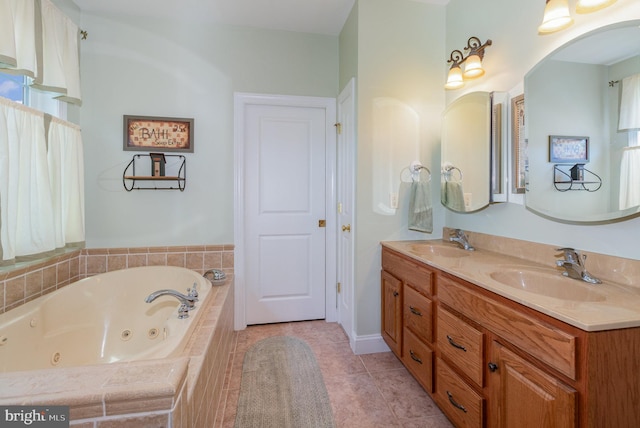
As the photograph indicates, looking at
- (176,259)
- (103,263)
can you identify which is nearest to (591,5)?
(176,259)

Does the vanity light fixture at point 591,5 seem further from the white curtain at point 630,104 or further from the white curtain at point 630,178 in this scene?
the white curtain at point 630,178

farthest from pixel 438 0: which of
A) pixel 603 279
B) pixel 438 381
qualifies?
pixel 438 381

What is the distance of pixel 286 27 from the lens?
2.57m

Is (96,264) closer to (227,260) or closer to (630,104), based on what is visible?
(227,260)

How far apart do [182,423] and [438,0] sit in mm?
2985

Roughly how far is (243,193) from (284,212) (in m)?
0.41

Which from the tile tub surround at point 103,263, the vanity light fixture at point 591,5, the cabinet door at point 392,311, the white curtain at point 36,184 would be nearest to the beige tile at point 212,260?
the tile tub surround at point 103,263

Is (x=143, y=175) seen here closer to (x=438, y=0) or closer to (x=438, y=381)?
(x=438, y=381)

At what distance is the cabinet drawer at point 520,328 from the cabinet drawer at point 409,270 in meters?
0.19

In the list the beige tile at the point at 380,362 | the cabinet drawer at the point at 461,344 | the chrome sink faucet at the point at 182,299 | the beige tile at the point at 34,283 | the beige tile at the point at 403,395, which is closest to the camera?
the cabinet drawer at the point at 461,344

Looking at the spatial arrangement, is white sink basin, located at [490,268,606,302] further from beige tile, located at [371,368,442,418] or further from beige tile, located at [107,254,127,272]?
beige tile, located at [107,254,127,272]

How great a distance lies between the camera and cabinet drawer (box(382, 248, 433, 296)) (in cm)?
159

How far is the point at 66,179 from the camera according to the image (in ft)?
6.34

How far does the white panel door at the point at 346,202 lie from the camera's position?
7.52ft
